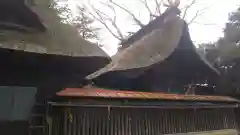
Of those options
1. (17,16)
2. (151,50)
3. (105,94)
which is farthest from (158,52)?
(17,16)

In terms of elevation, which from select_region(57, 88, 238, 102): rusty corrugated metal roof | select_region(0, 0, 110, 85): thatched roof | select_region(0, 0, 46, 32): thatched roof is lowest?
select_region(57, 88, 238, 102): rusty corrugated metal roof

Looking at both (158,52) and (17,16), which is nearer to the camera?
(17,16)

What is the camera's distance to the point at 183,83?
984 cm

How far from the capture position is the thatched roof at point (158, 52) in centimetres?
792

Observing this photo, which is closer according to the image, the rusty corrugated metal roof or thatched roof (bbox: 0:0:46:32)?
the rusty corrugated metal roof

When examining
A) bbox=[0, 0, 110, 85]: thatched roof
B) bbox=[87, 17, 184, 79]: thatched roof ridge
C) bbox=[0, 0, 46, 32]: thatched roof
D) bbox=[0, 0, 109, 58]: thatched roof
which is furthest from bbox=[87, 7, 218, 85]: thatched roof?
bbox=[0, 0, 46, 32]: thatched roof

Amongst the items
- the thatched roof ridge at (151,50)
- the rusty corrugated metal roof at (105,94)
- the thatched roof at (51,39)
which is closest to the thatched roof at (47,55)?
the thatched roof at (51,39)

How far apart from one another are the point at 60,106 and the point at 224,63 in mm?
9250

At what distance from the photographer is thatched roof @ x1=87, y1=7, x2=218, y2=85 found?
26.0ft

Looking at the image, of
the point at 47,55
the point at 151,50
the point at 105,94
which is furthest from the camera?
the point at 151,50

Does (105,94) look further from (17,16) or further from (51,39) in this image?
(17,16)

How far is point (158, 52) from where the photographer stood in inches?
339

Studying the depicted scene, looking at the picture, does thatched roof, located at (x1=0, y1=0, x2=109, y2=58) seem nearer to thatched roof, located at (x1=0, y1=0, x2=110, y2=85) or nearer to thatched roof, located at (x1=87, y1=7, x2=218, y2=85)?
thatched roof, located at (x1=0, y1=0, x2=110, y2=85)

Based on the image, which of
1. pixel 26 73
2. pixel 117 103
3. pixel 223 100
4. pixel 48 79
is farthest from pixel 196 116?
pixel 26 73
